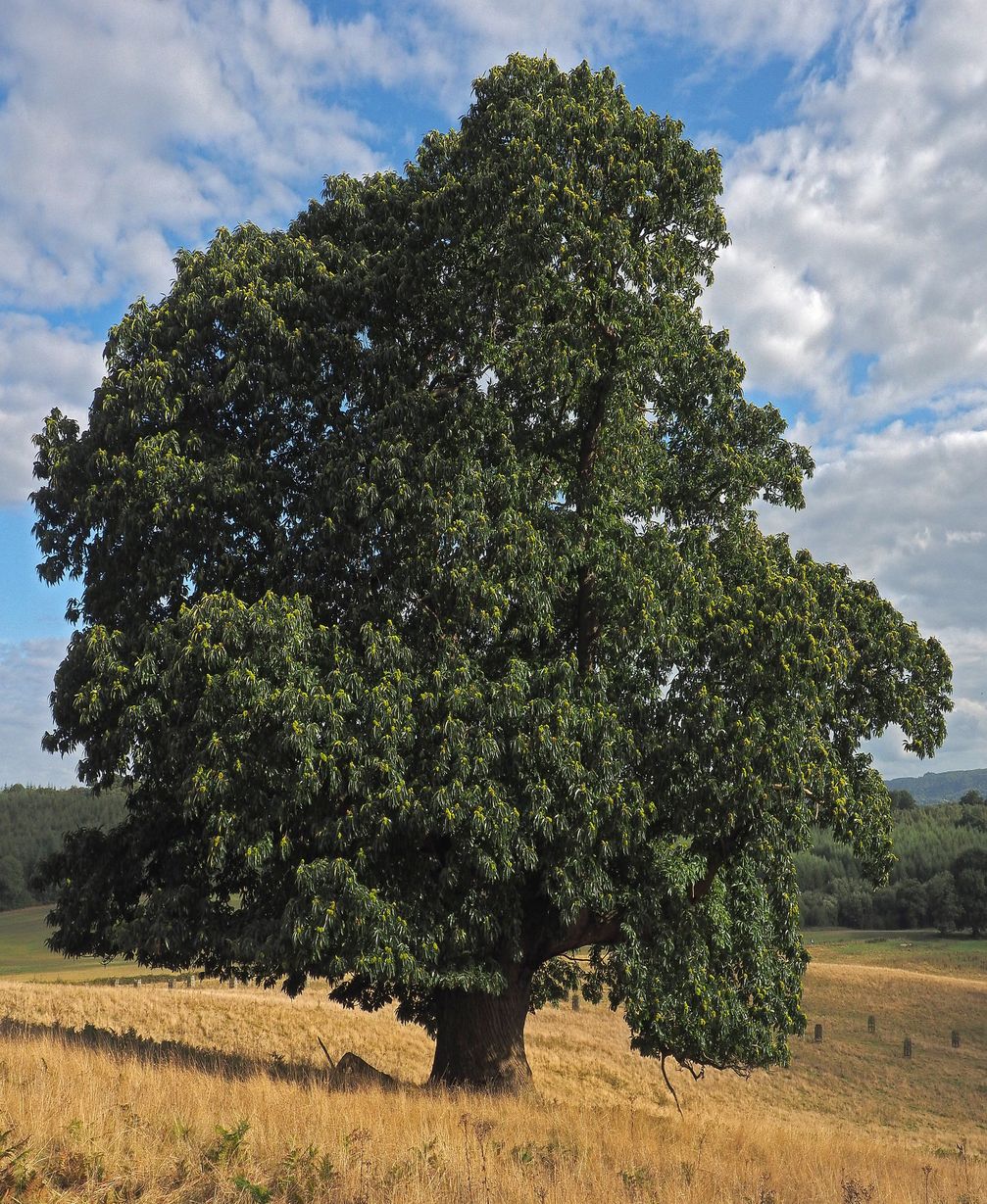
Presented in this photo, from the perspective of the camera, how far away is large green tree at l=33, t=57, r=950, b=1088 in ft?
44.6

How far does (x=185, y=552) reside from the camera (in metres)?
15.5

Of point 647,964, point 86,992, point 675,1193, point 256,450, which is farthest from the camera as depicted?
point 86,992

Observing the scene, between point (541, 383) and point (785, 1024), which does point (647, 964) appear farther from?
point (541, 383)

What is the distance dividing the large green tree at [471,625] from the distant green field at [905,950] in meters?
60.3

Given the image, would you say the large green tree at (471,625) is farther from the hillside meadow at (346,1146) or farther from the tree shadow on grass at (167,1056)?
the hillside meadow at (346,1146)

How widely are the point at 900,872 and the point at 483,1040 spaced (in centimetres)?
11270

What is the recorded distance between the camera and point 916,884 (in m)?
103

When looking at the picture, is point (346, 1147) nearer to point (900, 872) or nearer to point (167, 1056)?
point (167, 1056)

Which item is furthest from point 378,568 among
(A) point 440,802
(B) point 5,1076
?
(B) point 5,1076

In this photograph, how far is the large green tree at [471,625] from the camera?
535 inches

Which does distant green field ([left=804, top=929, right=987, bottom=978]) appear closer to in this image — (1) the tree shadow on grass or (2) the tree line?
(2) the tree line

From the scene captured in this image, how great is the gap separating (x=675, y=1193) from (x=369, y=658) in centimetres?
781

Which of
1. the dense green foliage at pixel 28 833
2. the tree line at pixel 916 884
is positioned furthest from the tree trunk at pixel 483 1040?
the dense green foliage at pixel 28 833

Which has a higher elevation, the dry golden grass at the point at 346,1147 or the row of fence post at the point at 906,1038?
the dry golden grass at the point at 346,1147
